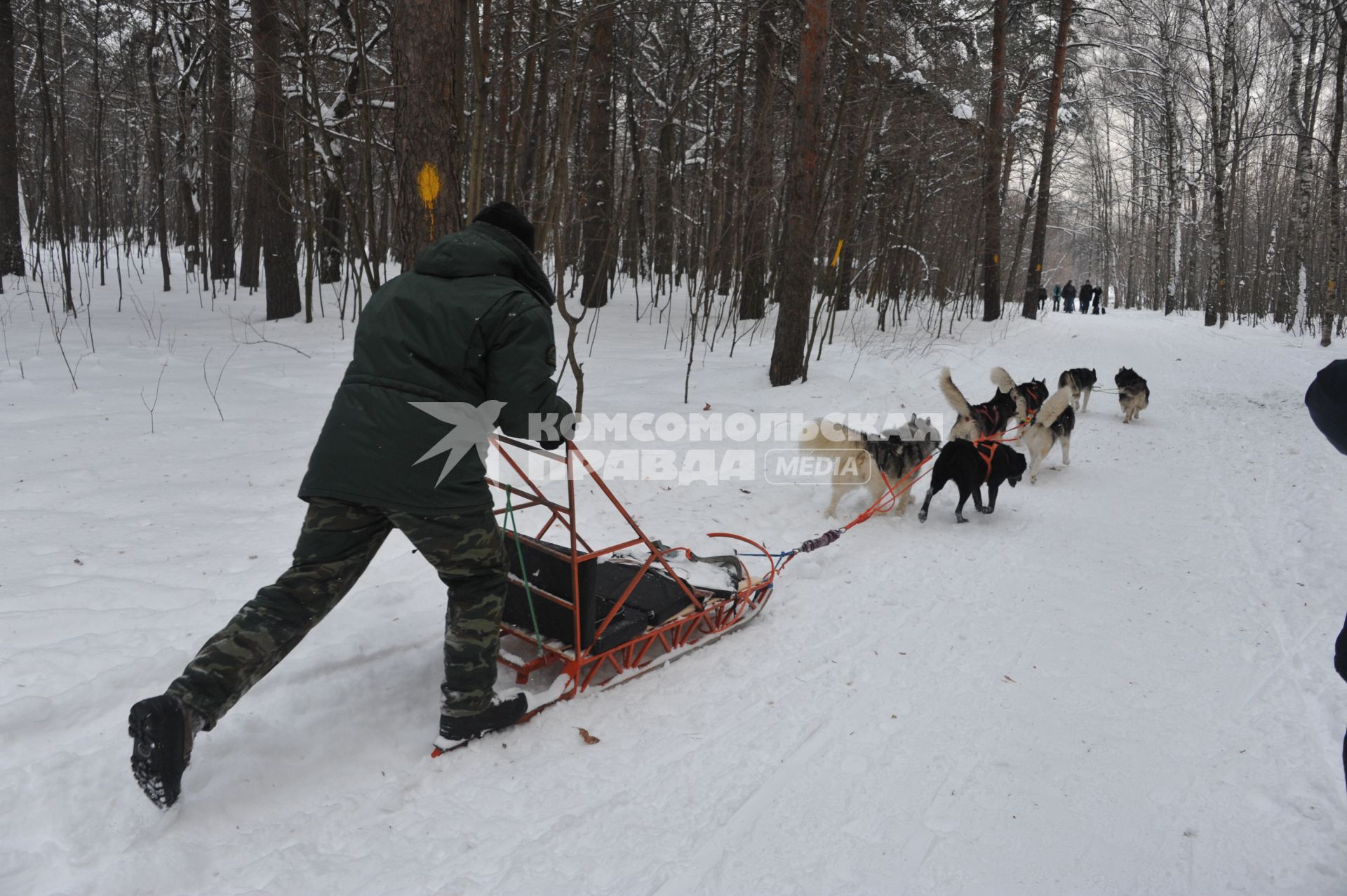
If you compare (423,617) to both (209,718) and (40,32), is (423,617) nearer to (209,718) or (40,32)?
(209,718)

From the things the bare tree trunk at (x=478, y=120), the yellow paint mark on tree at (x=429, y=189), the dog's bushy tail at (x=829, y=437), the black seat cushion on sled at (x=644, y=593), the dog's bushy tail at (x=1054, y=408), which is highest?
the bare tree trunk at (x=478, y=120)

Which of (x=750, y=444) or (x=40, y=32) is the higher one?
(x=40, y=32)

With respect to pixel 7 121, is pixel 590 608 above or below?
below

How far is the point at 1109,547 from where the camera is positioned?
544cm

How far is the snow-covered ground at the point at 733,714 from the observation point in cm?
232

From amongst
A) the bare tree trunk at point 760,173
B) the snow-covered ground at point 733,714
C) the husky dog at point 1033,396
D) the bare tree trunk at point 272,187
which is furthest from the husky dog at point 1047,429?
the bare tree trunk at point 272,187

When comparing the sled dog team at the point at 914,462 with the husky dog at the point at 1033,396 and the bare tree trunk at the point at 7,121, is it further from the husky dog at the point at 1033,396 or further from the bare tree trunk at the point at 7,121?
the bare tree trunk at the point at 7,121

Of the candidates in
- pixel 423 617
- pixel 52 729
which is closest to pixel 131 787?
pixel 52 729

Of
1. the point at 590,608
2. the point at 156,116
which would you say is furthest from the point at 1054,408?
the point at 156,116

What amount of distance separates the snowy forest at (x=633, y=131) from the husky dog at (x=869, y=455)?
271cm

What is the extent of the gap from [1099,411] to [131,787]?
10815 millimetres

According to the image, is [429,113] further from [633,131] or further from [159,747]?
[633,131]

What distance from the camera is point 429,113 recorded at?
16.4 ft

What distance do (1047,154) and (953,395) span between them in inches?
551
